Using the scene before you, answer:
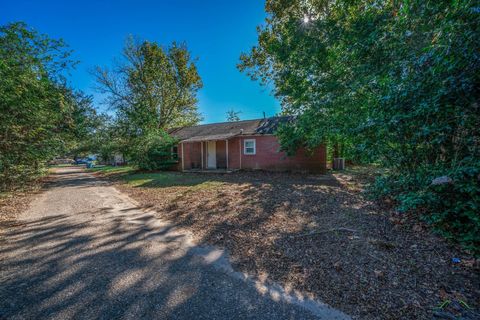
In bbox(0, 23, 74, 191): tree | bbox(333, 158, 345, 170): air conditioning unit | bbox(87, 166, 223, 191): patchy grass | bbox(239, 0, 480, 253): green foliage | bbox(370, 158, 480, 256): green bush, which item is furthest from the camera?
bbox(333, 158, 345, 170): air conditioning unit

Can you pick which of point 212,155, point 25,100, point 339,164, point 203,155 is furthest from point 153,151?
point 339,164

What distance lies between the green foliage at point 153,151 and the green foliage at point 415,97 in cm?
1283

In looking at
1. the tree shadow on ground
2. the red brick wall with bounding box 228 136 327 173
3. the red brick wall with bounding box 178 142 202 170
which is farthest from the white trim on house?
the tree shadow on ground

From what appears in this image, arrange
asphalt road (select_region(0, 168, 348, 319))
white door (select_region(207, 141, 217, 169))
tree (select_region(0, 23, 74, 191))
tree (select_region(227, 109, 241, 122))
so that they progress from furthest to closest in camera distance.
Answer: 1. tree (select_region(227, 109, 241, 122))
2. white door (select_region(207, 141, 217, 169))
3. tree (select_region(0, 23, 74, 191))
4. asphalt road (select_region(0, 168, 348, 319))

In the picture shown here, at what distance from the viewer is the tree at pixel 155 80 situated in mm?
21047

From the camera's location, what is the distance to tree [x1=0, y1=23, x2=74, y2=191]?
5863mm

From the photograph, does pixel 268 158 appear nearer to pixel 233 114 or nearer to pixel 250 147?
pixel 250 147

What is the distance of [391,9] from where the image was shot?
20.5 feet

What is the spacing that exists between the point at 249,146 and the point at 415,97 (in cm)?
1119

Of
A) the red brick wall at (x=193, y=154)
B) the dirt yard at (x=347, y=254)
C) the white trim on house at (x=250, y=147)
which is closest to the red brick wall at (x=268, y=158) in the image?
the white trim on house at (x=250, y=147)

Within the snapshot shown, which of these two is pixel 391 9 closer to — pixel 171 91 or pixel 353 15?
pixel 353 15

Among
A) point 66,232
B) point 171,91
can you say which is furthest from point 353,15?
point 171,91

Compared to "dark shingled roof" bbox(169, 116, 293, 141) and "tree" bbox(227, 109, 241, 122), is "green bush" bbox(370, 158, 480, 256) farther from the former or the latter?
"tree" bbox(227, 109, 241, 122)

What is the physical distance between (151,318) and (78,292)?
1.14m
